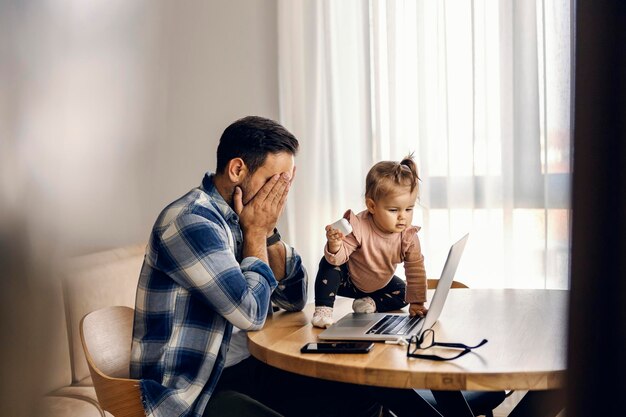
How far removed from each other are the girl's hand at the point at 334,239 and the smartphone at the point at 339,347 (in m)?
0.29

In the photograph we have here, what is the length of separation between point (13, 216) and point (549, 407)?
1381mm

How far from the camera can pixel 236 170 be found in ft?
5.13

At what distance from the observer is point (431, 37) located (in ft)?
8.87

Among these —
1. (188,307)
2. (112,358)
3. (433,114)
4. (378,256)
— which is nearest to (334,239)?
(378,256)

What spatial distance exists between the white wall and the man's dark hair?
354mm

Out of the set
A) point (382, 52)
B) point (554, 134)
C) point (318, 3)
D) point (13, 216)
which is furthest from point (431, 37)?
point (554, 134)

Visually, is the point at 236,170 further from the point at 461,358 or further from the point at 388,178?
the point at 461,358

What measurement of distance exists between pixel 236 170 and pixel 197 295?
32 centimetres

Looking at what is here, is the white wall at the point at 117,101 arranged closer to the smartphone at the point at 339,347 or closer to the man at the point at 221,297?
the man at the point at 221,297

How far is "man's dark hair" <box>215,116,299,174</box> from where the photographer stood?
1.56 meters

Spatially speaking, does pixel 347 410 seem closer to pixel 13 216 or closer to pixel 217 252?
pixel 217 252

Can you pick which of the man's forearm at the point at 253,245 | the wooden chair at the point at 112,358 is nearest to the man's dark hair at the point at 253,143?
the man's forearm at the point at 253,245

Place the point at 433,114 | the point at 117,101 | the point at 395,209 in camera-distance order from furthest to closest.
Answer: the point at 433,114, the point at 117,101, the point at 395,209

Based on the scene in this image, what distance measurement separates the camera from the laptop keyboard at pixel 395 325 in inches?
54.0
